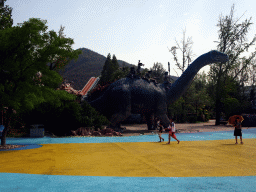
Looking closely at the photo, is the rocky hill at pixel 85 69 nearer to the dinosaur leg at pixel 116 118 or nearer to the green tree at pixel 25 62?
the dinosaur leg at pixel 116 118

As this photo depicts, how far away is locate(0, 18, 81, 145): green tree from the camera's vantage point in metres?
9.21

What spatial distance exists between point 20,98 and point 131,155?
4.65 meters

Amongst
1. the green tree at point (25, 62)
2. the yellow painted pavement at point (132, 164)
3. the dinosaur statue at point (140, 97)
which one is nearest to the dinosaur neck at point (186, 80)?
the dinosaur statue at point (140, 97)

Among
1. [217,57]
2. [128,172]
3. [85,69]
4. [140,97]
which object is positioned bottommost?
[128,172]

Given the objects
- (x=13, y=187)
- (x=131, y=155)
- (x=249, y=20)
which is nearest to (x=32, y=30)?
(x=131, y=155)

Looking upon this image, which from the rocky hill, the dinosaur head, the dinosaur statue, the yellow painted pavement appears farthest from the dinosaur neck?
the rocky hill

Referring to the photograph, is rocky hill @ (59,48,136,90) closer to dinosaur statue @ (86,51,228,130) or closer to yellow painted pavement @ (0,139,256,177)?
dinosaur statue @ (86,51,228,130)

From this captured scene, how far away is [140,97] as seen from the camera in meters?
16.2

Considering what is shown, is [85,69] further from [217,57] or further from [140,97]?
[217,57]

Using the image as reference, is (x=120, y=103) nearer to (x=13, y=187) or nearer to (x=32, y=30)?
(x=32, y=30)

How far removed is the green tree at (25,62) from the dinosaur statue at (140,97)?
6228 millimetres

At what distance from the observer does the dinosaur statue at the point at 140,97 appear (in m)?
15.9

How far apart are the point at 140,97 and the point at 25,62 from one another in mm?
8196

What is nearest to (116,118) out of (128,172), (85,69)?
(128,172)
